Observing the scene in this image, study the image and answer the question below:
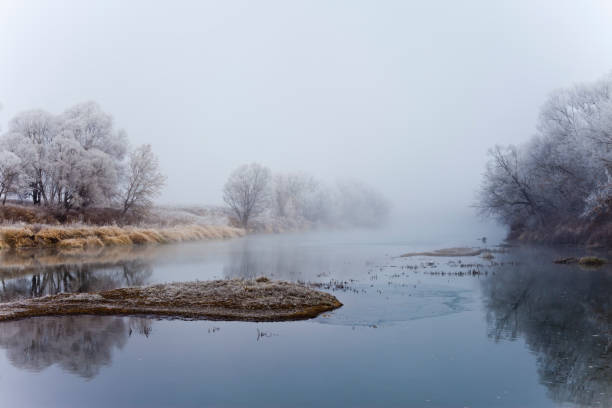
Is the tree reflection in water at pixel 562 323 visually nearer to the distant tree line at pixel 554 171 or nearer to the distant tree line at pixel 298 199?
the distant tree line at pixel 554 171

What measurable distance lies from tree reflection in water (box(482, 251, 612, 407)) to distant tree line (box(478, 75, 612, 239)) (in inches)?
684

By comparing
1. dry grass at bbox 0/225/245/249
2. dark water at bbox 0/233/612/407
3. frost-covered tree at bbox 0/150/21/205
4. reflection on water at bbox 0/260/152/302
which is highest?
frost-covered tree at bbox 0/150/21/205

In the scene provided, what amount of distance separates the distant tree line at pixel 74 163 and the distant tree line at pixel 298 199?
24.0 meters

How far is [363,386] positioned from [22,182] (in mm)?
50862

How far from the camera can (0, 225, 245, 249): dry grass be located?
126ft

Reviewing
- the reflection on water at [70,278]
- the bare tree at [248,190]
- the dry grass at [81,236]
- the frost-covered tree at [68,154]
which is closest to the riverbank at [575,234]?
the reflection on water at [70,278]

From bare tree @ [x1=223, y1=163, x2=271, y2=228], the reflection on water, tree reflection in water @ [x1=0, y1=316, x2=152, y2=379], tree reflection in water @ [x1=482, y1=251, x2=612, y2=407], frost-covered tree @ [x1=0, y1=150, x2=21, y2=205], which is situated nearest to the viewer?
tree reflection in water @ [x1=482, y1=251, x2=612, y2=407]

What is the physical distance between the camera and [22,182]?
4866cm

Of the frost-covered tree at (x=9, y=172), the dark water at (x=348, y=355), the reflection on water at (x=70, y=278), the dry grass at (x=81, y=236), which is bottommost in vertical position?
the dark water at (x=348, y=355)

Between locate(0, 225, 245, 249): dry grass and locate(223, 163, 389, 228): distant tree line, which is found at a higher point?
locate(223, 163, 389, 228): distant tree line

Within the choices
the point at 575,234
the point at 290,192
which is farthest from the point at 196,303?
the point at 290,192

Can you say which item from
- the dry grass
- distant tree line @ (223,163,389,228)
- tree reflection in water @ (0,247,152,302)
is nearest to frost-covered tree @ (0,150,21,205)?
the dry grass

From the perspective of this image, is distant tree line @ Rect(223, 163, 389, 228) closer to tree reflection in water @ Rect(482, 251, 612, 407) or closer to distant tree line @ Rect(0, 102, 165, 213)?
distant tree line @ Rect(0, 102, 165, 213)

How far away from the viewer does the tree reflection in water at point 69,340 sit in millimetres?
10961
